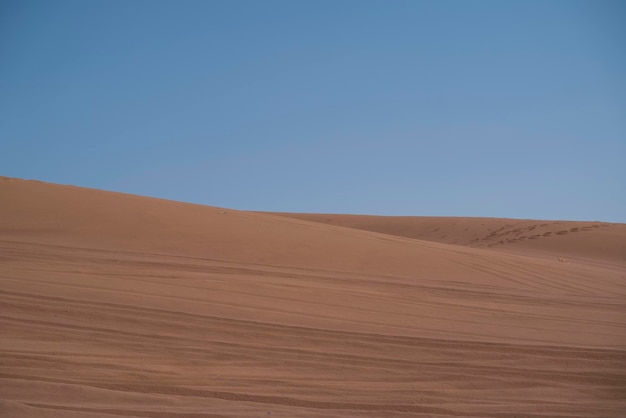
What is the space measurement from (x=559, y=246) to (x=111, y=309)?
22.8 metres

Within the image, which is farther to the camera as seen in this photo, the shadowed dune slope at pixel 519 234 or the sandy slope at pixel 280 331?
the shadowed dune slope at pixel 519 234

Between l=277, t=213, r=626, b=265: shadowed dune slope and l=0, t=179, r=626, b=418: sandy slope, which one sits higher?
l=277, t=213, r=626, b=265: shadowed dune slope

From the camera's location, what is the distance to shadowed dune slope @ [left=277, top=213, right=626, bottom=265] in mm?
25609

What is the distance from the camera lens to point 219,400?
5117 mm

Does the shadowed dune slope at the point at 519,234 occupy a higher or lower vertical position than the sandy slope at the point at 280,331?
higher

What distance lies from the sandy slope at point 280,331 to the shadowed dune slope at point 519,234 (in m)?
12.8

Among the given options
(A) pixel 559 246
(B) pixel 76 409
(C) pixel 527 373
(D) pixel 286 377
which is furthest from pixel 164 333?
(A) pixel 559 246

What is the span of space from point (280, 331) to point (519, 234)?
24.6m

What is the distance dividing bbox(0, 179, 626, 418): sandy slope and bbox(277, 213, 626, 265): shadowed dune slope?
12832 millimetres

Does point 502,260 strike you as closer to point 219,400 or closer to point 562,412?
point 562,412

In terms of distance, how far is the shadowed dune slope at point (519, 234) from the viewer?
84.0 feet

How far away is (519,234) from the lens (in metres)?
29.9

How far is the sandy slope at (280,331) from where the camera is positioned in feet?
17.1

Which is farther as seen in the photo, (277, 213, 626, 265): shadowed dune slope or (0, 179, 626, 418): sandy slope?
(277, 213, 626, 265): shadowed dune slope
